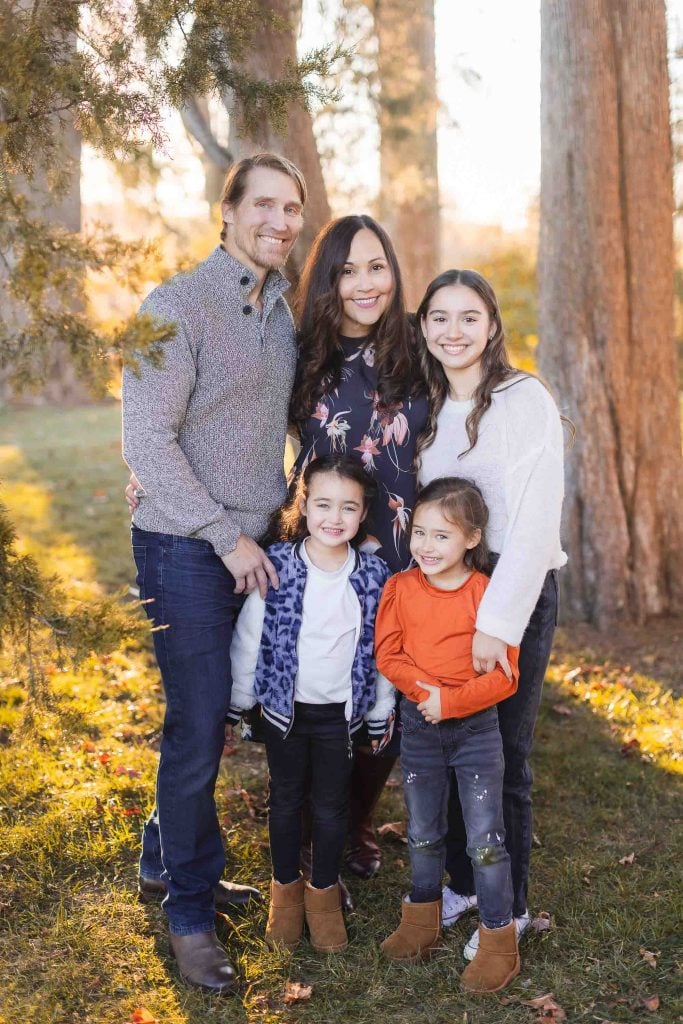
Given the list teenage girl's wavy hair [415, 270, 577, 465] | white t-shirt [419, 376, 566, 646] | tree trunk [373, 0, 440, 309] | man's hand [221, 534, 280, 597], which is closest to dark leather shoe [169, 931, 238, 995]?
man's hand [221, 534, 280, 597]

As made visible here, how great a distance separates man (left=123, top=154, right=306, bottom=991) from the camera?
10.3 ft

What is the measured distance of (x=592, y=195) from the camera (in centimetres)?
628

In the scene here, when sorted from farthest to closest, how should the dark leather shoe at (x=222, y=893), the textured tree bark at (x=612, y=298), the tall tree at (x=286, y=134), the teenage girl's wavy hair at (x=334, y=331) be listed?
the textured tree bark at (x=612, y=298)
the tall tree at (x=286, y=134)
the dark leather shoe at (x=222, y=893)
the teenage girl's wavy hair at (x=334, y=331)

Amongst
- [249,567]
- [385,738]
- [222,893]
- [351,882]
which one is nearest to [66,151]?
[249,567]

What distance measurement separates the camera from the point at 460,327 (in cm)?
325

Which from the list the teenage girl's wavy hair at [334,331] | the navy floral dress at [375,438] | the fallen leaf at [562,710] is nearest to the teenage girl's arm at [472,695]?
the navy floral dress at [375,438]

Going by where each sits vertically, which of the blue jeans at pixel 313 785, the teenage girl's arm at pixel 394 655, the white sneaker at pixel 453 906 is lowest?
the white sneaker at pixel 453 906

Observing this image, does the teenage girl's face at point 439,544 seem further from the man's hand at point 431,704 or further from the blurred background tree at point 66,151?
the blurred background tree at point 66,151

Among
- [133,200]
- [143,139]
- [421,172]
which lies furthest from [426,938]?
[133,200]

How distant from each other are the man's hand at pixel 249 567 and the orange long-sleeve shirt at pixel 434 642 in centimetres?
41

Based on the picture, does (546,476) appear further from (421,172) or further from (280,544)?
(421,172)

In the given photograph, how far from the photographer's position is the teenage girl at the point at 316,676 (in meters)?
3.34

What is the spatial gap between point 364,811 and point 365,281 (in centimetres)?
209

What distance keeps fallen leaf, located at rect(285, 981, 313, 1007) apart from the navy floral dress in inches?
55.3
